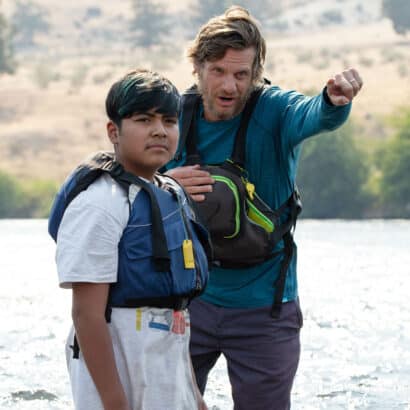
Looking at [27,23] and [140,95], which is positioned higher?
[27,23]

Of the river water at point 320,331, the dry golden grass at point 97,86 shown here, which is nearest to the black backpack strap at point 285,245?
the river water at point 320,331

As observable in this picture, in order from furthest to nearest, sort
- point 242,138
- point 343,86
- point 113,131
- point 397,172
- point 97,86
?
point 97,86, point 397,172, point 242,138, point 343,86, point 113,131

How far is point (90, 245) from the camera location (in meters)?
3.47

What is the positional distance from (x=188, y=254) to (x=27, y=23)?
275 feet

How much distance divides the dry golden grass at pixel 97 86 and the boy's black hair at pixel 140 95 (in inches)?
1857

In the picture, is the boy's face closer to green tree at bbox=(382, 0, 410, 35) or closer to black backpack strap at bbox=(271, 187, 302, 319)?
black backpack strap at bbox=(271, 187, 302, 319)

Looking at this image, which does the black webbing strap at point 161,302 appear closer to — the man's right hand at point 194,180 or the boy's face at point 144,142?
the boy's face at point 144,142

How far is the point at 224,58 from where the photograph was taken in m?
4.52

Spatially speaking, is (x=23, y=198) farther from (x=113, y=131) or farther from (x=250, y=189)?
(x=113, y=131)

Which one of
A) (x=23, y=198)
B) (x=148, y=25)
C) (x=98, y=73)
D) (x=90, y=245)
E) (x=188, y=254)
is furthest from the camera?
(x=148, y=25)

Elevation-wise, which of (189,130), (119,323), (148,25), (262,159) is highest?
(148,25)

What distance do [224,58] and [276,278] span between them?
30.8 inches

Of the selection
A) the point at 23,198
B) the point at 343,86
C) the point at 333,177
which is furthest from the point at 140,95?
the point at 23,198

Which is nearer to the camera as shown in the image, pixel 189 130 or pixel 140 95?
pixel 140 95
